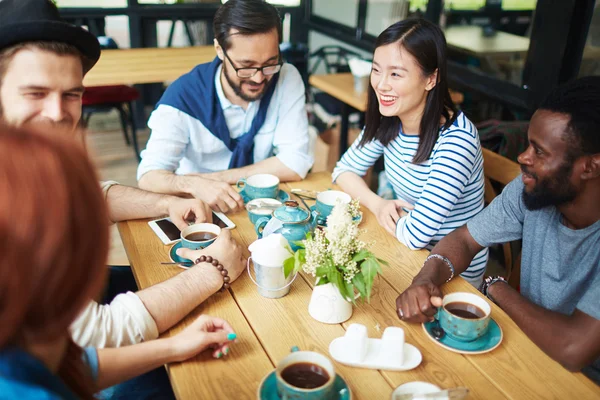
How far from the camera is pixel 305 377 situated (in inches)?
38.9

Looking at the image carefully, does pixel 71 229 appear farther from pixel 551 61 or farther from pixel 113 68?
pixel 113 68

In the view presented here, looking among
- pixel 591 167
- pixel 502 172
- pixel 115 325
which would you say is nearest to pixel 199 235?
pixel 115 325

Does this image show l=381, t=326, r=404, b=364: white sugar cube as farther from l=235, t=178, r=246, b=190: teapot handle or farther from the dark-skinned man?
l=235, t=178, r=246, b=190: teapot handle

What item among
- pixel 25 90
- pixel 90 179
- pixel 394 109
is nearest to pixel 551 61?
pixel 394 109

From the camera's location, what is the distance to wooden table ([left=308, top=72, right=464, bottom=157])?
3.45 meters

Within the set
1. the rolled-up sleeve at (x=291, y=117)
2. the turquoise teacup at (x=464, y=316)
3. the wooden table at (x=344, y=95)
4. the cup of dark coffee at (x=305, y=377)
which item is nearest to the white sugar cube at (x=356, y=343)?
the cup of dark coffee at (x=305, y=377)

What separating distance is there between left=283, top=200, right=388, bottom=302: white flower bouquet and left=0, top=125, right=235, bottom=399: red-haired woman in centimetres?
53

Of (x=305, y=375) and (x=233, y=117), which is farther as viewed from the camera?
(x=233, y=117)

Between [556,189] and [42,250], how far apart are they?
1216 mm

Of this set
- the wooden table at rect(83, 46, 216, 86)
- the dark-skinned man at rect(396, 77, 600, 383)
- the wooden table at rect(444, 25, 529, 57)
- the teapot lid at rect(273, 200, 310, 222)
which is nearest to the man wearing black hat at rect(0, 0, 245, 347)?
the teapot lid at rect(273, 200, 310, 222)

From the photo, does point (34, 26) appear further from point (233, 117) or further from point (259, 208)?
point (233, 117)

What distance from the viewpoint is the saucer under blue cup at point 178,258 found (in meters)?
1.42

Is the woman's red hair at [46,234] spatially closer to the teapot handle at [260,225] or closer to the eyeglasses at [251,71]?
the teapot handle at [260,225]

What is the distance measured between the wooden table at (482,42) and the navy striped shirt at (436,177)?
63.5 inches
